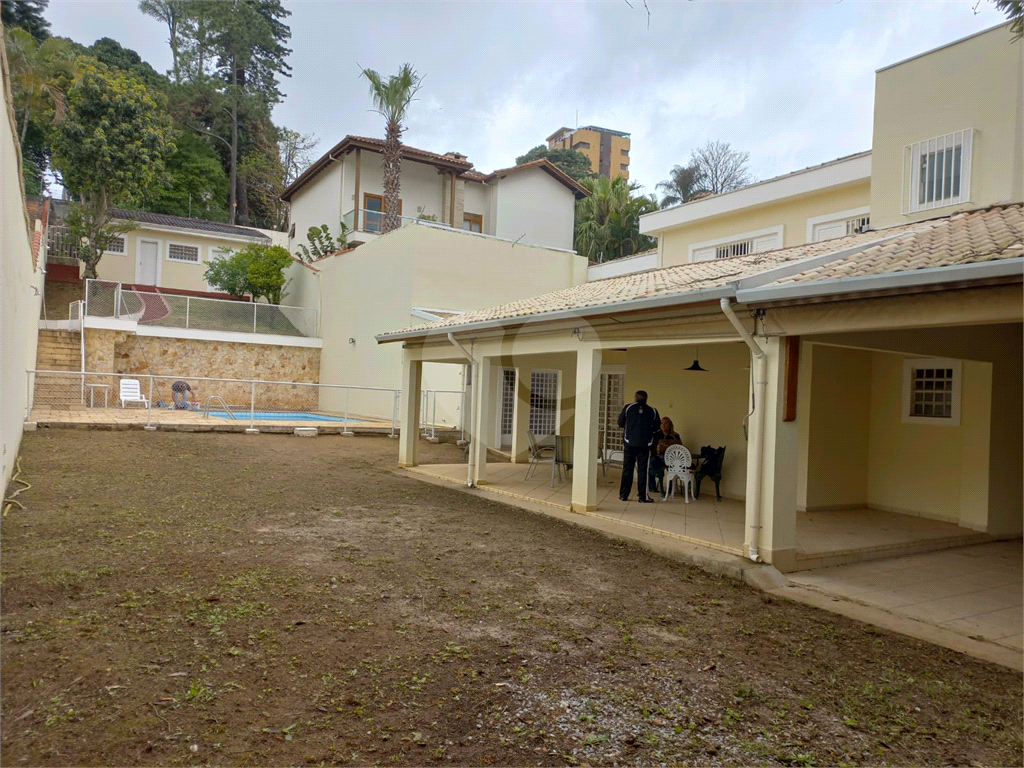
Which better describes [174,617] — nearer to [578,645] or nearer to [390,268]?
[578,645]

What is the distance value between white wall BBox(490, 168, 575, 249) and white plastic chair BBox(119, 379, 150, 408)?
1609 cm

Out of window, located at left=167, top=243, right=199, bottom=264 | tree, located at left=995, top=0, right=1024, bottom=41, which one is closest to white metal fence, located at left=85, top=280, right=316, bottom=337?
window, located at left=167, top=243, right=199, bottom=264

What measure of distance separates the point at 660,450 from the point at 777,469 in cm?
436

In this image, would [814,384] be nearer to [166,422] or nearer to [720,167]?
[166,422]

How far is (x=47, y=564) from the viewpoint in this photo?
553 cm

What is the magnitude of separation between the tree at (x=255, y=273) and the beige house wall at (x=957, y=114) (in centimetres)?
2102

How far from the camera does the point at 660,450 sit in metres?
11.0

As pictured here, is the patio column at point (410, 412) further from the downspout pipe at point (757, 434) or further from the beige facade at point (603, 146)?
the beige facade at point (603, 146)

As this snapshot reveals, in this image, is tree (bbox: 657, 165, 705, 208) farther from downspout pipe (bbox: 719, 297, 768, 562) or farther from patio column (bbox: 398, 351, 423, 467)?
downspout pipe (bbox: 719, 297, 768, 562)

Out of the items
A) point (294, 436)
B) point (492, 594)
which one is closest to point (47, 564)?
point (492, 594)

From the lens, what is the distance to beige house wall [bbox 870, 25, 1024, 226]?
10578mm

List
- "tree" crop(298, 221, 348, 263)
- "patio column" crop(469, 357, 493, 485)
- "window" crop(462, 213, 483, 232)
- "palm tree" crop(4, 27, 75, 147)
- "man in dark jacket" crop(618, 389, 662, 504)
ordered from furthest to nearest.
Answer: "window" crop(462, 213, 483, 232)
"tree" crop(298, 221, 348, 263)
"palm tree" crop(4, 27, 75, 147)
"patio column" crop(469, 357, 493, 485)
"man in dark jacket" crop(618, 389, 662, 504)

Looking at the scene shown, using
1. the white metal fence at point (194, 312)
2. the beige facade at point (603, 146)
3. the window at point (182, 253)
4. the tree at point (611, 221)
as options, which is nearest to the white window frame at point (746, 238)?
the white metal fence at point (194, 312)

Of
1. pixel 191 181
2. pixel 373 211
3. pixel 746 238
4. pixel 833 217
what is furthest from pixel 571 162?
pixel 833 217
